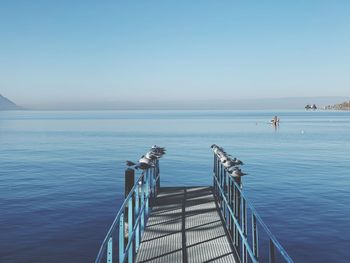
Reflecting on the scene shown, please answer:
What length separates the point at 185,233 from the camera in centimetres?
1239

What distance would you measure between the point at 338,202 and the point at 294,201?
8.99ft

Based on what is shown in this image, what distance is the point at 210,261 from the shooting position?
400 inches

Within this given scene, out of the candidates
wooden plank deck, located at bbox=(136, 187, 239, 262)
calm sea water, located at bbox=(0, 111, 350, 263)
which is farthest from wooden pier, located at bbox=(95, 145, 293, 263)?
calm sea water, located at bbox=(0, 111, 350, 263)

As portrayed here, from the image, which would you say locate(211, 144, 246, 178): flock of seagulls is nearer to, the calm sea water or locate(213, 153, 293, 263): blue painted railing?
locate(213, 153, 293, 263): blue painted railing

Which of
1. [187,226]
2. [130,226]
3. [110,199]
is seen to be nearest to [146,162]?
[187,226]

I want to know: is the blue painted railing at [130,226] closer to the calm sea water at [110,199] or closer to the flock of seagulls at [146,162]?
the flock of seagulls at [146,162]

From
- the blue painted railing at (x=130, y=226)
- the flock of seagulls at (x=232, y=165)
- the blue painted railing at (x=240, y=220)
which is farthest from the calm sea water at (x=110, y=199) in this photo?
the flock of seagulls at (x=232, y=165)

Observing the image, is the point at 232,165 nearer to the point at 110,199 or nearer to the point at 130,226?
the point at 130,226

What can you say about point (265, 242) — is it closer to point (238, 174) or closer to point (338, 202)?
point (238, 174)

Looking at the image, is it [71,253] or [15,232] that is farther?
[15,232]

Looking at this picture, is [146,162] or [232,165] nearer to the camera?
[232,165]

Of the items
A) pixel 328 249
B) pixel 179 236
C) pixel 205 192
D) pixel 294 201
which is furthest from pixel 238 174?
pixel 294 201

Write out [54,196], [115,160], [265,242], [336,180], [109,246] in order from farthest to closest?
1. [115,160]
2. [336,180]
3. [54,196]
4. [265,242]
5. [109,246]

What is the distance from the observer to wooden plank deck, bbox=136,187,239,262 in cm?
1053
